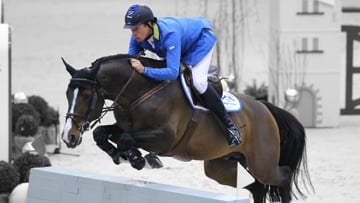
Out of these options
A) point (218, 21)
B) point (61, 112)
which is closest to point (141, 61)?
point (61, 112)

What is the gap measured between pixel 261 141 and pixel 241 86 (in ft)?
29.3

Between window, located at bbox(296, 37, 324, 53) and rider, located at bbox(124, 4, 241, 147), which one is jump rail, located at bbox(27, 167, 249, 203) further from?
window, located at bbox(296, 37, 324, 53)

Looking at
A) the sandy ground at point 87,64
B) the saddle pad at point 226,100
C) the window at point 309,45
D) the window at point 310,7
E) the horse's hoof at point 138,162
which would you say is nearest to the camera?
the horse's hoof at point 138,162

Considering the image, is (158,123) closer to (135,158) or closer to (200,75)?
(135,158)

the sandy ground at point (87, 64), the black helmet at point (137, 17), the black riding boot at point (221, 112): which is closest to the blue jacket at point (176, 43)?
the black helmet at point (137, 17)

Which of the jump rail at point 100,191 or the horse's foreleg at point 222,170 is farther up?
the jump rail at point 100,191

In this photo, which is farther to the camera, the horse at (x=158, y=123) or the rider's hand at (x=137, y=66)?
the rider's hand at (x=137, y=66)

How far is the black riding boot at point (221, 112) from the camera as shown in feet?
24.0

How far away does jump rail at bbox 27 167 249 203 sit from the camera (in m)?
5.95

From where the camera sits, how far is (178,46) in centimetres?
692

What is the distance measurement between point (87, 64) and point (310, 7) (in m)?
6.14

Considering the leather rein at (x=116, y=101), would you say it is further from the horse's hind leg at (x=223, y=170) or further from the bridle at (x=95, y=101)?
the horse's hind leg at (x=223, y=170)

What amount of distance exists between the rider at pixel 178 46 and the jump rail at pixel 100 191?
852mm

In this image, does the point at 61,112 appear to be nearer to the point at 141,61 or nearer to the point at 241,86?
the point at 241,86
